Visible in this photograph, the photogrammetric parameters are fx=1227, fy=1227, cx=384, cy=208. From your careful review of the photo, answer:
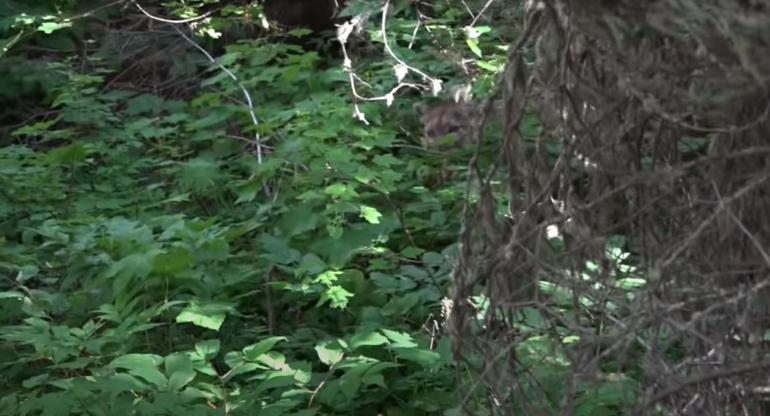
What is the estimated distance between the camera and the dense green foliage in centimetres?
434

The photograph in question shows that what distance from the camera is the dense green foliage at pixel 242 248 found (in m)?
4.34

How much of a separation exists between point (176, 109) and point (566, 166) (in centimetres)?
610

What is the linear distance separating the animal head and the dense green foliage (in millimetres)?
135

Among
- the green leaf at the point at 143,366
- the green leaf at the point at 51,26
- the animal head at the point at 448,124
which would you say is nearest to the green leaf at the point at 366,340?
the green leaf at the point at 143,366

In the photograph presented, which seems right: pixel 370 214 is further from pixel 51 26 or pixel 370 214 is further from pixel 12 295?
pixel 51 26

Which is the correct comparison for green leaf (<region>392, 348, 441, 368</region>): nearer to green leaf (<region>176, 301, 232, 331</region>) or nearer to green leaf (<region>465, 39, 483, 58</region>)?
green leaf (<region>176, 301, 232, 331</region>)

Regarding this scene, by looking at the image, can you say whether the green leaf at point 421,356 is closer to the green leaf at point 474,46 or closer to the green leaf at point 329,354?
the green leaf at point 329,354

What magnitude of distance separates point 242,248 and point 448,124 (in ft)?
5.74

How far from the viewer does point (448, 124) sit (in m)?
7.13

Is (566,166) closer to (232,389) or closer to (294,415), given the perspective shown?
(294,415)

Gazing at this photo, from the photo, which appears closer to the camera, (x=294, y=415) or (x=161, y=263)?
(x=294, y=415)

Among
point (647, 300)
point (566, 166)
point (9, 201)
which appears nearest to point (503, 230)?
point (566, 166)

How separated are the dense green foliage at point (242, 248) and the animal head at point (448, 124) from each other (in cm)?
14

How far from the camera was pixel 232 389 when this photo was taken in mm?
4434
